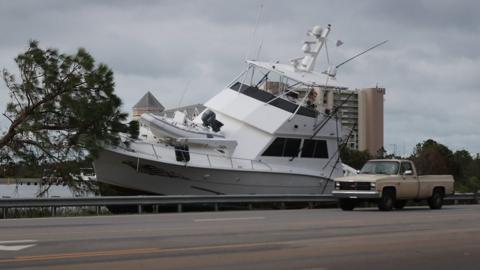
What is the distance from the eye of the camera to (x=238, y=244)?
38.3 feet

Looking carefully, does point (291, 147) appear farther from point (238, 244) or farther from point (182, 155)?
point (238, 244)

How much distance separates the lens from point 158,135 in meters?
25.2

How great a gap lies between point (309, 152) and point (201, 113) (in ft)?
15.5

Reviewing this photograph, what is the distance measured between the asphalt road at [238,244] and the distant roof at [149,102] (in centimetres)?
1314

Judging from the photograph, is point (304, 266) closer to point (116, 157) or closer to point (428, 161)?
point (116, 157)

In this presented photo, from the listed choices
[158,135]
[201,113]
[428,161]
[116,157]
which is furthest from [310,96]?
[428,161]

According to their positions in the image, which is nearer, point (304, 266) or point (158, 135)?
point (304, 266)

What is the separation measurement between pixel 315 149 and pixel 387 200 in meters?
6.46

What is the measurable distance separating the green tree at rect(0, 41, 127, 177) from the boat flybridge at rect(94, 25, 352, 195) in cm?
110

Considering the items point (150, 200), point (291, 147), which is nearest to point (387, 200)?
point (291, 147)

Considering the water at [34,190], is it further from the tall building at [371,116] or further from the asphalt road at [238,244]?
the tall building at [371,116]

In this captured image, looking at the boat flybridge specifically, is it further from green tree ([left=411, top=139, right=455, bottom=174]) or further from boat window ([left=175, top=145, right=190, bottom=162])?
green tree ([left=411, top=139, right=455, bottom=174])

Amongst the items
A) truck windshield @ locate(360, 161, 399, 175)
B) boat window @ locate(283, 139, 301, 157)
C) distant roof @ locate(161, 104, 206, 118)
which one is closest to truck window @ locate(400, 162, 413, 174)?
truck windshield @ locate(360, 161, 399, 175)

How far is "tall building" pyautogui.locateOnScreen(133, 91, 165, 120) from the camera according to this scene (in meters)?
29.3
